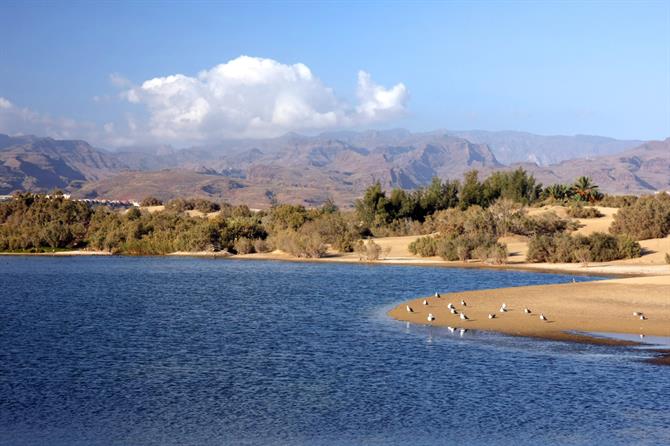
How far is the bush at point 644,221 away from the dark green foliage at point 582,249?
18.8 ft

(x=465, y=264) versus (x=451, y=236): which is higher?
(x=451, y=236)

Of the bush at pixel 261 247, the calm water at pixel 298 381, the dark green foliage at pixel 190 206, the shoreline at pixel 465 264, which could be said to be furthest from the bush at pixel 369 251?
the dark green foliage at pixel 190 206

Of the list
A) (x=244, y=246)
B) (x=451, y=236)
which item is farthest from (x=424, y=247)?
(x=244, y=246)

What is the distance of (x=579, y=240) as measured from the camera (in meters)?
61.0

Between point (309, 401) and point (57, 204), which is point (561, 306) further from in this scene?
point (57, 204)

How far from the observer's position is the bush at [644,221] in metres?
66.2

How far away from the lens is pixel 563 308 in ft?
108

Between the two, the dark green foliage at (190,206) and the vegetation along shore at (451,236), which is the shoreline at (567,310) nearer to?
the vegetation along shore at (451,236)

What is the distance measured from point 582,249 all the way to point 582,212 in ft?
62.4

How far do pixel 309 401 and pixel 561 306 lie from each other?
690 inches

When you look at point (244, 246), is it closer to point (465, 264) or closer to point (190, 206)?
point (465, 264)

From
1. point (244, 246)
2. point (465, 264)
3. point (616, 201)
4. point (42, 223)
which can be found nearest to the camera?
point (465, 264)

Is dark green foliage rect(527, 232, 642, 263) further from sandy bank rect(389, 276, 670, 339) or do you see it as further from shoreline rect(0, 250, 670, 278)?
sandy bank rect(389, 276, 670, 339)

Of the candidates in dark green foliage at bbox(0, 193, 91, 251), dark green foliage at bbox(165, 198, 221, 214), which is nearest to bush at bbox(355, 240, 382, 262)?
dark green foliage at bbox(0, 193, 91, 251)
